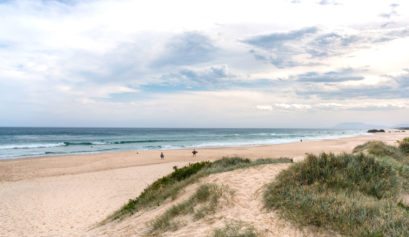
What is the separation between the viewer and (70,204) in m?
14.5

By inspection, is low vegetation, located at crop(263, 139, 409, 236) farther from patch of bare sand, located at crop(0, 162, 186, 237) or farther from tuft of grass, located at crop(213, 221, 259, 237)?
patch of bare sand, located at crop(0, 162, 186, 237)

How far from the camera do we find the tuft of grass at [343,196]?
5885 millimetres

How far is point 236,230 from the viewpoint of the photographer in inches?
235

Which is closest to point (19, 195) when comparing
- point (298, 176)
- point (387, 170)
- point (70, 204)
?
point (70, 204)

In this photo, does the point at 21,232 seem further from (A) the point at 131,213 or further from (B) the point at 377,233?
(B) the point at 377,233

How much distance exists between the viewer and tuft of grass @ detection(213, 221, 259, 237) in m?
5.77

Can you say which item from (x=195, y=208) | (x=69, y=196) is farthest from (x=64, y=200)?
(x=195, y=208)

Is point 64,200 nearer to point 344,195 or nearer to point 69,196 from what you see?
point 69,196

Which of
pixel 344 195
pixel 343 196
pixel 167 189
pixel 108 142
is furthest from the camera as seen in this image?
pixel 108 142

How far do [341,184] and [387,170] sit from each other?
1.70 meters

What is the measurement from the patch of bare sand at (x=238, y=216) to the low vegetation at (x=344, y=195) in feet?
0.82

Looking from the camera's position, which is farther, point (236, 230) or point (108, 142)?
point (108, 142)

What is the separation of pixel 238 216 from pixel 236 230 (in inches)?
34.8

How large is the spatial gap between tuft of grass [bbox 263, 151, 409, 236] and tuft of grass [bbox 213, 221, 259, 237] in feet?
2.70
